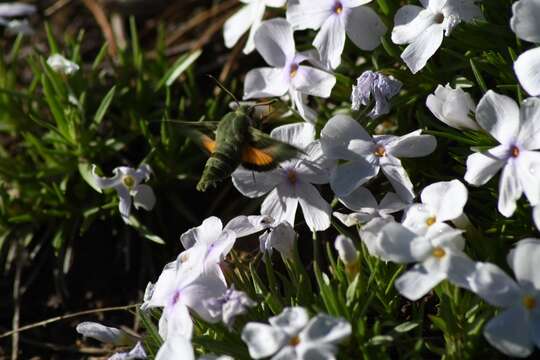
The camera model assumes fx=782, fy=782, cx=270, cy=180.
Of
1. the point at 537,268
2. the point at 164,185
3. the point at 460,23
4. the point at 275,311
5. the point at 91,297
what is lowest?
the point at 91,297

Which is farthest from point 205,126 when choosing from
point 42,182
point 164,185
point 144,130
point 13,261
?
point 13,261

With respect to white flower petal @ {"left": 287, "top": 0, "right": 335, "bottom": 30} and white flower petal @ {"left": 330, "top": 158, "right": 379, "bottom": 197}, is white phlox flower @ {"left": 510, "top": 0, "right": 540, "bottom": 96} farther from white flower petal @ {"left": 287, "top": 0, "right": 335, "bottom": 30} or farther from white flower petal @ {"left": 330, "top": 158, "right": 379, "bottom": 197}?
white flower petal @ {"left": 287, "top": 0, "right": 335, "bottom": 30}

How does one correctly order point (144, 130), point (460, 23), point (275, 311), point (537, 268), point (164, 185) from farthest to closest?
point (164, 185) < point (144, 130) < point (460, 23) < point (275, 311) < point (537, 268)

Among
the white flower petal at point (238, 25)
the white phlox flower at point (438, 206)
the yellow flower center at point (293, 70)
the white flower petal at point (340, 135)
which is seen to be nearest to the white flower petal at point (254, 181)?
the white flower petal at point (340, 135)

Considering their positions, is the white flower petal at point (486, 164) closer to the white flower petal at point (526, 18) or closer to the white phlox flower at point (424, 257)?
the white phlox flower at point (424, 257)

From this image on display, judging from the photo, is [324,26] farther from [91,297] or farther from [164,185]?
[91,297]

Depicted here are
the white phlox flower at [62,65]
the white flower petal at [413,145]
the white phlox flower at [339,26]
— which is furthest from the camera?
the white phlox flower at [62,65]

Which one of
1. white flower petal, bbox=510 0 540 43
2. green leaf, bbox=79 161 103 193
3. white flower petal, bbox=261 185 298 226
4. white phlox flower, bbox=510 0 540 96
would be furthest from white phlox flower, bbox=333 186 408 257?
green leaf, bbox=79 161 103 193
